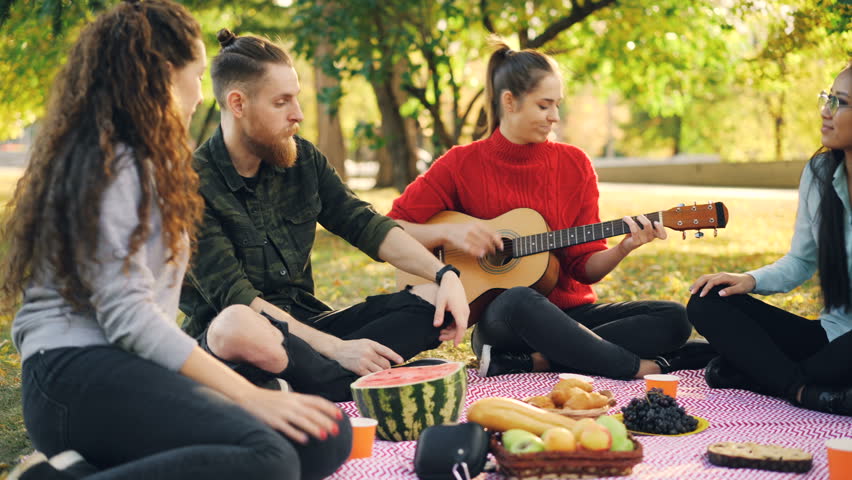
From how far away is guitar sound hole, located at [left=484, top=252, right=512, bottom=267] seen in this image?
4895 mm

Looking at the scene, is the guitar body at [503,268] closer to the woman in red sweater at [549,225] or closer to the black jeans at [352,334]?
the woman in red sweater at [549,225]

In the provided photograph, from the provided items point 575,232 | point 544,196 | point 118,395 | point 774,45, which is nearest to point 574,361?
point 575,232

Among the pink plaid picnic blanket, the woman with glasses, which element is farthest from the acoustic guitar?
the woman with glasses

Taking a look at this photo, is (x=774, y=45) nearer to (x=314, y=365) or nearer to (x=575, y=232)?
(x=575, y=232)

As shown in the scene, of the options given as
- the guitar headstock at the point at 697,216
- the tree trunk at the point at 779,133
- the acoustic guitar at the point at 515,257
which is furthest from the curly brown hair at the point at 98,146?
the tree trunk at the point at 779,133

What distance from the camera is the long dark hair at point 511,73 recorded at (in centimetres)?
483

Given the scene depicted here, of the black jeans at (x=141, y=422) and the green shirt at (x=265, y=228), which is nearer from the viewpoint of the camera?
the black jeans at (x=141, y=422)

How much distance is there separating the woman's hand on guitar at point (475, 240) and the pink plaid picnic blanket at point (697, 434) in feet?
2.25

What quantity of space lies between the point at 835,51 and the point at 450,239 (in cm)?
510

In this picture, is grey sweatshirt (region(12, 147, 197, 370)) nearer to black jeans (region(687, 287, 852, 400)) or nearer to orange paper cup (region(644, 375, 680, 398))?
orange paper cup (region(644, 375, 680, 398))

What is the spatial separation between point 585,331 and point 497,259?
2.54ft

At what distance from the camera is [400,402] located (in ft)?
10.8

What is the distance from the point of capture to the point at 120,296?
2.39 m

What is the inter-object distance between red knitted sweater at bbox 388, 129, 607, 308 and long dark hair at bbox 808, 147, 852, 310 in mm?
1165
